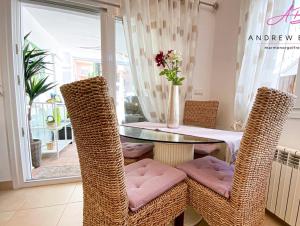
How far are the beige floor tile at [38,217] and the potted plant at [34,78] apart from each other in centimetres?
110

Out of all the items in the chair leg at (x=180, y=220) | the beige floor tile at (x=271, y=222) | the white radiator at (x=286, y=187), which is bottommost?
the beige floor tile at (x=271, y=222)

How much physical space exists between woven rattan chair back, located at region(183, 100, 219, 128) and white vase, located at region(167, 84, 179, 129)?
2.26 feet

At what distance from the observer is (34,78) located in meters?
2.38

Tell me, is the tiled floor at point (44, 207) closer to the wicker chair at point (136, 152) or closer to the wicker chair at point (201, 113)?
the wicker chair at point (136, 152)

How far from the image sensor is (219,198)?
0.95 m

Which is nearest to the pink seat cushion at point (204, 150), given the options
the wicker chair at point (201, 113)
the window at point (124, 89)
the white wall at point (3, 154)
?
the wicker chair at point (201, 113)

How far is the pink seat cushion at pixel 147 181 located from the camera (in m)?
0.86

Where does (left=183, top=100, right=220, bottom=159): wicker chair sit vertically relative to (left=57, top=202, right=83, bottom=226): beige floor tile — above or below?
above

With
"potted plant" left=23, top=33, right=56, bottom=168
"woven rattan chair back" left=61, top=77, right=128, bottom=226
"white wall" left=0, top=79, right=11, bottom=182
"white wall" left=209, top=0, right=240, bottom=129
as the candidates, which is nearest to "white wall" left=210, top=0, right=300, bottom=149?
"white wall" left=209, top=0, right=240, bottom=129

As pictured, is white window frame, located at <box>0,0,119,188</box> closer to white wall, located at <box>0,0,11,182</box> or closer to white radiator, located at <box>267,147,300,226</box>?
white wall, located at <box>0,0,11,182</box>

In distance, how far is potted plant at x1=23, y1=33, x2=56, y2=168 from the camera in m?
2.14

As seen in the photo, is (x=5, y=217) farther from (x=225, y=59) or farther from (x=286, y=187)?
(x=225, y=59)

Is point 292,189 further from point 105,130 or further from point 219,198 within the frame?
point 105,130

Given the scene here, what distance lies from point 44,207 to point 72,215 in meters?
0.33
